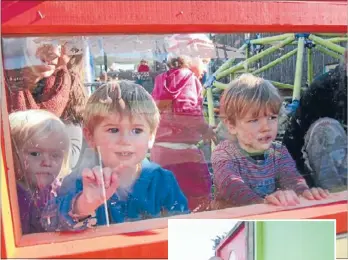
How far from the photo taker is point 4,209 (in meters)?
2.90

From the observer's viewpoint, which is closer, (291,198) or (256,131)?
(256,131)

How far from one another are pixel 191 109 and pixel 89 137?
558mm

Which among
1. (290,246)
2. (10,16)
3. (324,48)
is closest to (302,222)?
(290,246)

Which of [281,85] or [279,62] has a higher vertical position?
[279,62]

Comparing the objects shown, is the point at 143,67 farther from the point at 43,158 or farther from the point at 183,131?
the point at 43,158

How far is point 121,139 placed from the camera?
298cm

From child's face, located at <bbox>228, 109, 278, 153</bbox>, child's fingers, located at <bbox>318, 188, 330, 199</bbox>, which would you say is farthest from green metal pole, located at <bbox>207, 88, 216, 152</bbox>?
child's fingers, located at <bbox>318, 188, 330, 199</bbox>

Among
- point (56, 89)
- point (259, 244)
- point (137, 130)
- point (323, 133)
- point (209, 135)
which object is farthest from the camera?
point (323, 133)

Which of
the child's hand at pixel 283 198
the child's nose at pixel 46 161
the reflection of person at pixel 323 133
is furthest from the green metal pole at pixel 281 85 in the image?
the child's nose at pixel 46 161

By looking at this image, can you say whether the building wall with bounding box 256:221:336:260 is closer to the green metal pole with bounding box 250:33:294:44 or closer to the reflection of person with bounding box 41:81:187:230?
the reflection of person with bounding box 41:81:187:230

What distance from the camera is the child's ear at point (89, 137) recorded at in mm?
2949

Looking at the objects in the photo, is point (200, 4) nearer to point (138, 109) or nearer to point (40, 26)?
point (138, 109)

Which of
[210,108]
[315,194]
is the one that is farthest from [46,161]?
[315,194]

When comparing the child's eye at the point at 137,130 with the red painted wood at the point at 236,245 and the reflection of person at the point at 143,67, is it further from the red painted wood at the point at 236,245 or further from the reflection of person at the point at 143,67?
the red painted wood at the point at 236,245
